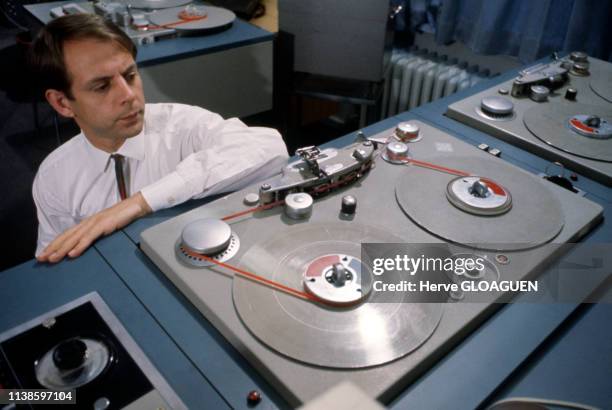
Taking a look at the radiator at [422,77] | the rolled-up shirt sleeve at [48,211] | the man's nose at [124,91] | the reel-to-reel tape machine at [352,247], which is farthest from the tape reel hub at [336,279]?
the radiator at [422,77]

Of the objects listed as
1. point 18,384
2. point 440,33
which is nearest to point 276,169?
point 18,384

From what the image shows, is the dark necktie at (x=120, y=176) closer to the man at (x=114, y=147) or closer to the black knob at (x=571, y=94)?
the man at (x=114, y=147)

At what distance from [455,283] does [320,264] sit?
0.70 feet

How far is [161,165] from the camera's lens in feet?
4.36

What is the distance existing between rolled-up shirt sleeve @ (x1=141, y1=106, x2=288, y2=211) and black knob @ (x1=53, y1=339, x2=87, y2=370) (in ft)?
1.30

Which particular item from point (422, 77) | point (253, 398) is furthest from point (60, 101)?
point (422, 77)

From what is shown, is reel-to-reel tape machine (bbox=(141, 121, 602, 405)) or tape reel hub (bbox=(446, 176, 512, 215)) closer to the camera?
reel-to-reel tape machine (bbox=(141, 121, 602, 405))

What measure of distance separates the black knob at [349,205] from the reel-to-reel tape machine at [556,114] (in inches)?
21.8

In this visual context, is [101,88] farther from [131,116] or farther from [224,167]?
[224,167]

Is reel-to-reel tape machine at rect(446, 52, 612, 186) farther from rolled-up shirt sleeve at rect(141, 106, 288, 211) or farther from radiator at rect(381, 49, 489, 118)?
radiator at rect(381, 49, 489, 118)

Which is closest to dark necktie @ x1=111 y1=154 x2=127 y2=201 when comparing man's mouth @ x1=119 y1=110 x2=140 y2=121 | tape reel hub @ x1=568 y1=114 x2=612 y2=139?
man's mouth @ x1=119 y1=110 x2=140 y2=121

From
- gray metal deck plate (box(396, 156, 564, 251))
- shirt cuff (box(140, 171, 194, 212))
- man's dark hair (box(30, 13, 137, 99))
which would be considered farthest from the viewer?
man's dark hair (box(30, 13, 137, 99))

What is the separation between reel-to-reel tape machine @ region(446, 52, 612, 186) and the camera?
115 cm

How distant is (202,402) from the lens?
25.7 inches
